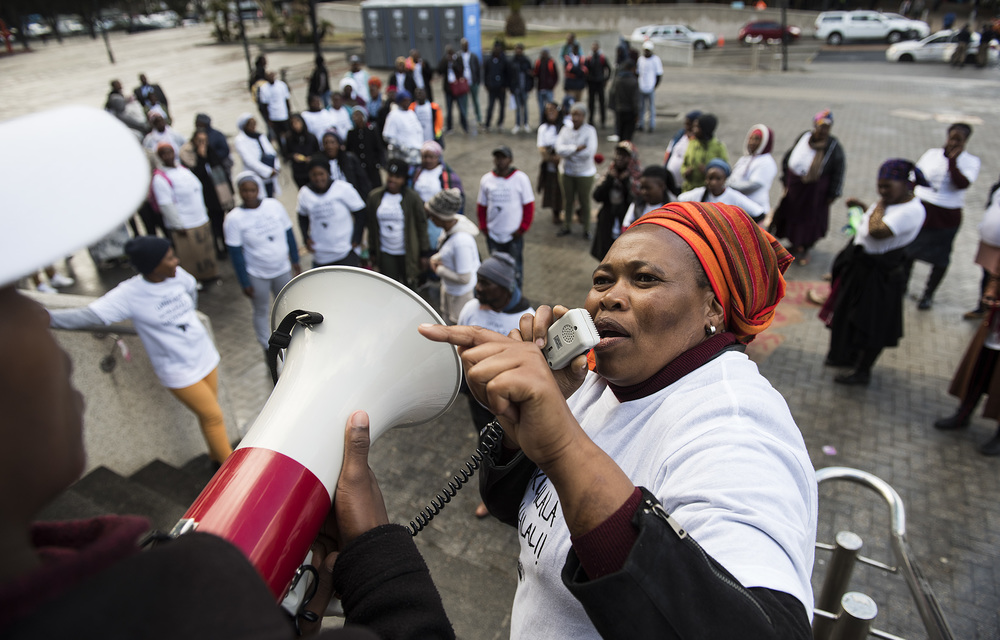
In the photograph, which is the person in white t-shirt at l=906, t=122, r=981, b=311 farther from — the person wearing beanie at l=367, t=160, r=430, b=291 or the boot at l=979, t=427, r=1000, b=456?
the person wearing beanie at l=367, t=160, r=430, b=291

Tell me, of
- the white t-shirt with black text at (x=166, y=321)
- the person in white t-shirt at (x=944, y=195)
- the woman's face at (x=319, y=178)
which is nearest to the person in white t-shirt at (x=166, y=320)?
the white t-shirt with black text at (x=166, y=321)

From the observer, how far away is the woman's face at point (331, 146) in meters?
8.33

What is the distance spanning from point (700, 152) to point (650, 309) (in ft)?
21.7

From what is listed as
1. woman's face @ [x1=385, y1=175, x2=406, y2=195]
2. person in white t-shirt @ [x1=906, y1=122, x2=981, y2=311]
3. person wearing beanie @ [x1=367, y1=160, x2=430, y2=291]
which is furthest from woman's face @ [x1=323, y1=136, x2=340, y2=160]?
person in white t-shirt @ [x1=906, y1=122, x2=981, y2=311]

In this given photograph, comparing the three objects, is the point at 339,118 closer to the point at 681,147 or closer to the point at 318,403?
the point at 681,147

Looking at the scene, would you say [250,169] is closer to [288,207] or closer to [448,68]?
[288,207]

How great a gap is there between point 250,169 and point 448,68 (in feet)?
25.8

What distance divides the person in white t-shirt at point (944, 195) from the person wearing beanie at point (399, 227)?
5.35 metres

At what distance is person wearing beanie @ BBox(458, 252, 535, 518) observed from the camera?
4219 millimetres

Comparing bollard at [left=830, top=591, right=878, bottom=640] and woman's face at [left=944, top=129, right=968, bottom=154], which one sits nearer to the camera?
bollard at [left=830, top=591, right=878, bottom=640]

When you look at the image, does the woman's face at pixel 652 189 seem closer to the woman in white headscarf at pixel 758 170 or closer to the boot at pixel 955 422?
the woman in white headscarf at pixel 758 170

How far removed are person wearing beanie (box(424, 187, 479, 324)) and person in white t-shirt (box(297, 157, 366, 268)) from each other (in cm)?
133

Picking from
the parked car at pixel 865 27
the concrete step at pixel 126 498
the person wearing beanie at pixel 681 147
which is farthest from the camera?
the parked car at pixel 865 27

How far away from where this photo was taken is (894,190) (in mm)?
5152
